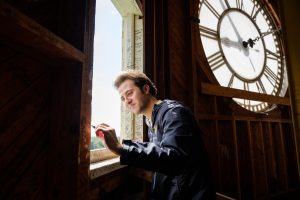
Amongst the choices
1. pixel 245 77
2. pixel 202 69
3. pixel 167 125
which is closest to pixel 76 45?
pixel 167 125

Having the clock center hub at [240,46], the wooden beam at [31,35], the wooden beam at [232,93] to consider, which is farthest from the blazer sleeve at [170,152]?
the clock center hub at [240,46]

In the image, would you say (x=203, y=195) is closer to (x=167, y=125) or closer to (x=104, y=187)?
(x=167, y=125)

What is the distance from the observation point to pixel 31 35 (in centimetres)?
60

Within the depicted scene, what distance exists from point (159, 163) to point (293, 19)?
0.71 meters

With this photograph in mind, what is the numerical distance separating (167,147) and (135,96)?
51cm

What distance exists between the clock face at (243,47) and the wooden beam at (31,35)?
2393 mm

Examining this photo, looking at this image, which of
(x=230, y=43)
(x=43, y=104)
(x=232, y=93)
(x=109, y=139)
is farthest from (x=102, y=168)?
(x=230, y=43)

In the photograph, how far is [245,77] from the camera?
3.40 meters

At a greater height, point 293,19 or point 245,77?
point 245,77

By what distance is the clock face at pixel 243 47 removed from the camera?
3.02 metres

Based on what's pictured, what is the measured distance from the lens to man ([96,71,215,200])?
0.98 meters

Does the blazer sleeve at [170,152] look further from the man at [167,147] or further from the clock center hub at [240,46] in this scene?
the clock center hub at [240,46]

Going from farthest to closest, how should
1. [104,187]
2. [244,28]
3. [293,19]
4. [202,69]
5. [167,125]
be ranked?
1. [244,28]
2. [202,69]
3. [104,187]
4. [167,125]
5. [293,19]

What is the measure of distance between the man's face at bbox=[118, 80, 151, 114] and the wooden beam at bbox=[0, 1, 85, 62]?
63 cm
